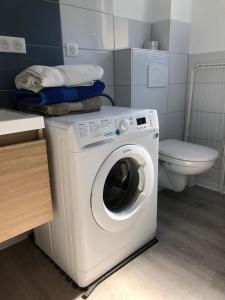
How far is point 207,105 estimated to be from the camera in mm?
2137

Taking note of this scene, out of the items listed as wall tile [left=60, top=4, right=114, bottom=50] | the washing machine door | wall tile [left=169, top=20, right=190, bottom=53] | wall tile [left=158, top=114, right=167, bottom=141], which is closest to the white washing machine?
the washing machine door

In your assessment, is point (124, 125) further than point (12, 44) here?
No

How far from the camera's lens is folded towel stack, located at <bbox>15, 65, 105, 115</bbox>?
3.74 feet

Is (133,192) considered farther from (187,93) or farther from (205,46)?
(205,46)

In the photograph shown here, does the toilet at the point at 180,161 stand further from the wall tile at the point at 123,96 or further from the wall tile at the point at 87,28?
the wall tile at the point at 87,28

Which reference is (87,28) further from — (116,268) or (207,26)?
(116,268)

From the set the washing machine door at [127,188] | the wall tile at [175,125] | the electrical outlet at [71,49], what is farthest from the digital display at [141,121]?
the wall tile at [175,125]

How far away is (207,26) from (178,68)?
0.38 metres

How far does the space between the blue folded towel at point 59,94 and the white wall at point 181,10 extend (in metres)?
1.07

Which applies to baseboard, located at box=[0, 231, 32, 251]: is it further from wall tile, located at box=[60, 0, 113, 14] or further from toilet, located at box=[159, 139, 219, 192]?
wall tile, located at box=[60, 0, 113, 14]

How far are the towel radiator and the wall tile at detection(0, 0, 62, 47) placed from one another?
1.25 meters

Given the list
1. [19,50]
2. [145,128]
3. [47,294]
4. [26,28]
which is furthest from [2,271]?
[26,28]

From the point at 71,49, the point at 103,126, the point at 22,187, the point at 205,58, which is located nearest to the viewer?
the point at 22,187

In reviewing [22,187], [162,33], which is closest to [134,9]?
[162,33]
